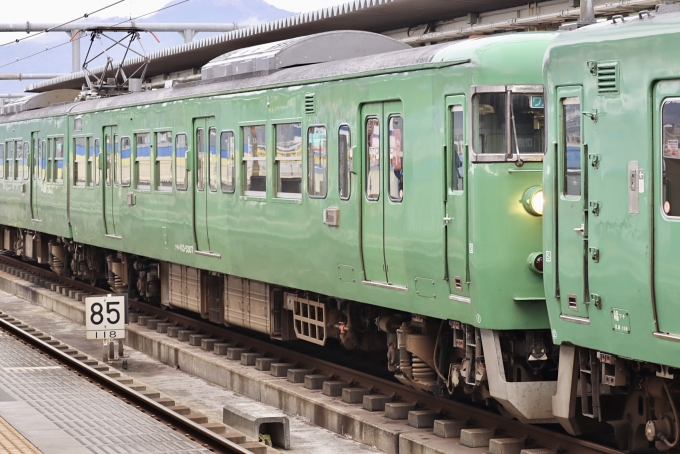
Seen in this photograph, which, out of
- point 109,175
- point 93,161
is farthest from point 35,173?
point 109,175

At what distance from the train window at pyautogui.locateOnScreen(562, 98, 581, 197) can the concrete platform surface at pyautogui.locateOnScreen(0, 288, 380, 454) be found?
141 inches

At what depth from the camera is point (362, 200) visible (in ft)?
38.4

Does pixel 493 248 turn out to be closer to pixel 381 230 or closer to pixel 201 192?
pixel 381 230

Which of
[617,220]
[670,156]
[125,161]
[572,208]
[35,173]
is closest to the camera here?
[670,156]

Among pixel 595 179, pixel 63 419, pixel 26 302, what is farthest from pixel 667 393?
pixel 26 302

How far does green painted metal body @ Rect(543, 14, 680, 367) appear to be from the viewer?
7621mm

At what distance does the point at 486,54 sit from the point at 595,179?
1.92 m

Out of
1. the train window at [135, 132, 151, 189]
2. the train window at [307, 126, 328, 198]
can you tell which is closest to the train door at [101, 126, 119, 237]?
the train window at [135, 132, 151, 189]

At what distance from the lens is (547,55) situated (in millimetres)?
8977

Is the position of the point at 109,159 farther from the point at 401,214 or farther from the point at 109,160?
the point at 401,214

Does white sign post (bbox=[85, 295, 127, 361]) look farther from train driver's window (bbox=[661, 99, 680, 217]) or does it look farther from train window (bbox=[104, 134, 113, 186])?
train driver's window (bbox=[661, 99, 680, 217])

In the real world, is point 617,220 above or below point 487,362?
above

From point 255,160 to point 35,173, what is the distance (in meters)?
13.0

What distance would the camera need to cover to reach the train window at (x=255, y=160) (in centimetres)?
1402
